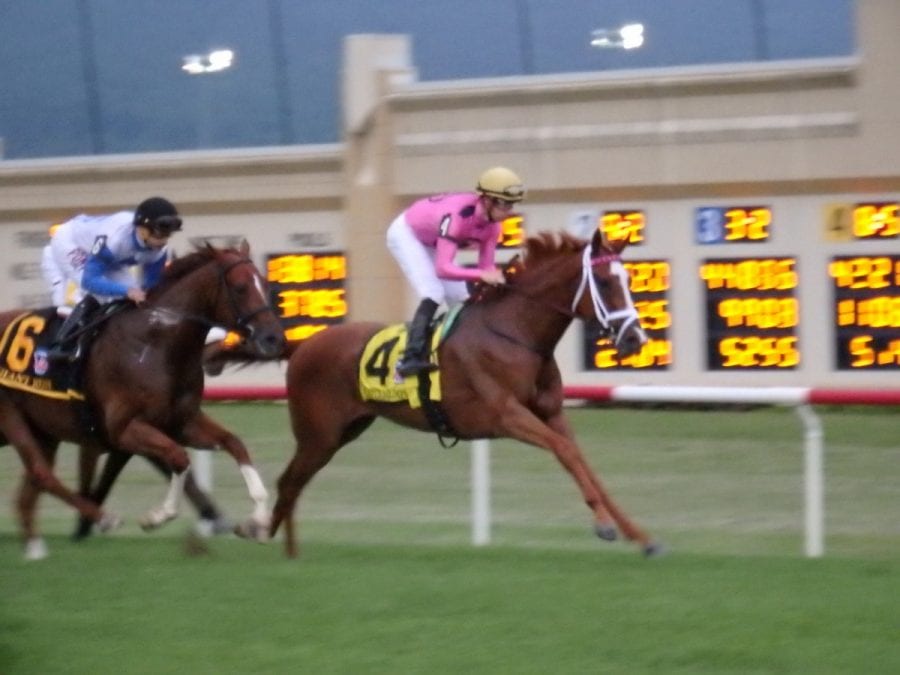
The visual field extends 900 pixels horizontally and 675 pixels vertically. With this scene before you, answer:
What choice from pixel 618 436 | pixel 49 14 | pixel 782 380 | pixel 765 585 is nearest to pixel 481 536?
pixel 765 585

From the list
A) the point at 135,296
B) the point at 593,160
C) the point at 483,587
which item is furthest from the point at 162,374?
the point at 593,160

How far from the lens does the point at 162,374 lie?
856 cm

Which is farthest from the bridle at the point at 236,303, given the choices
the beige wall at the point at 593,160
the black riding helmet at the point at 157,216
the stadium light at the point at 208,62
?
the stadium light at the point at 208,62

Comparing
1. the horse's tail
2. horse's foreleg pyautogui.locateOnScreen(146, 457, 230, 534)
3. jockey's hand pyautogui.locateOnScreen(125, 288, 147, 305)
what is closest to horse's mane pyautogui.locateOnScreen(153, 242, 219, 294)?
jockey's hand pyautogui.locateOnScreen(125, 288, 147, 305)

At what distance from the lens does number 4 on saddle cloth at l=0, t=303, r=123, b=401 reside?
8.82 metres

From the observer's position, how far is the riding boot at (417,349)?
8414 mm

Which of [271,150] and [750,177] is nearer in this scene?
[750,177]

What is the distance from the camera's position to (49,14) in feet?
73.0

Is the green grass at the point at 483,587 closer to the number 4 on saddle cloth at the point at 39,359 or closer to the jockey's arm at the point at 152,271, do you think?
the number 4 on saddle cloth at the point at 39,359

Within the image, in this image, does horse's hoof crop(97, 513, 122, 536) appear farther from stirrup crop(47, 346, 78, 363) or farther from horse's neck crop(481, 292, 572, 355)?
horse's neck crop(481, 292, 572, 355)

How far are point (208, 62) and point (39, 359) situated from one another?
1345 cm

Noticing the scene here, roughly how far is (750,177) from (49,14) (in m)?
9.52

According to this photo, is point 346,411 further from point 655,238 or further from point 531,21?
point 531,21

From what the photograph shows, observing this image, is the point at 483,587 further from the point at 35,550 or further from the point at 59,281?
the point at 59,281
